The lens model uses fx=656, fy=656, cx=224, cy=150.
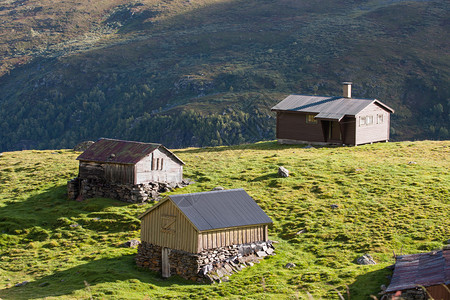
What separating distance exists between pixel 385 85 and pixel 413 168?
110 metres

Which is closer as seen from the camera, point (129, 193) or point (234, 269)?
point (234, 269)

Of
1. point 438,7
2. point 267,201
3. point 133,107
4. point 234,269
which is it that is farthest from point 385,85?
point 234,269

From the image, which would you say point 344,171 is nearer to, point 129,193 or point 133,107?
point 129,193

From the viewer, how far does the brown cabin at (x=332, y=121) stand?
65.0 m

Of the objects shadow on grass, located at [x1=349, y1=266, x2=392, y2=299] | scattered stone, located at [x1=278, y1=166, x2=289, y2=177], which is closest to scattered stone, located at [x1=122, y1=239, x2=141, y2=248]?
shadow on grass, located at [x1=349, y1=266, x2=392, y2=299]

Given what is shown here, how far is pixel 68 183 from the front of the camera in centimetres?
4956

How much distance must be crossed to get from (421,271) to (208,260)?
1076cm

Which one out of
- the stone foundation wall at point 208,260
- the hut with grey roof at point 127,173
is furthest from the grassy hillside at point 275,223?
the hut with grey roof at point 127,173

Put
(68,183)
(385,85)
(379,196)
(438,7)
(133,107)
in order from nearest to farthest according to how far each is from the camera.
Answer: (379,196)
(68,183)
(385,85)
(133,107)
(438,7)

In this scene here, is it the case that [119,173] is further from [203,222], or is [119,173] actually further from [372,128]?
[372,128]

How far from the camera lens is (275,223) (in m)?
41.2

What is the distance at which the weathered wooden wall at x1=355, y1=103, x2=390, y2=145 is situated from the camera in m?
65.1

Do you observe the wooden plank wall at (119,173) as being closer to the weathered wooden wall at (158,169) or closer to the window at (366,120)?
the weathered wooden wall at (158,169)

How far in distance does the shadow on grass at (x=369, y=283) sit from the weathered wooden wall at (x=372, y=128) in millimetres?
35330
